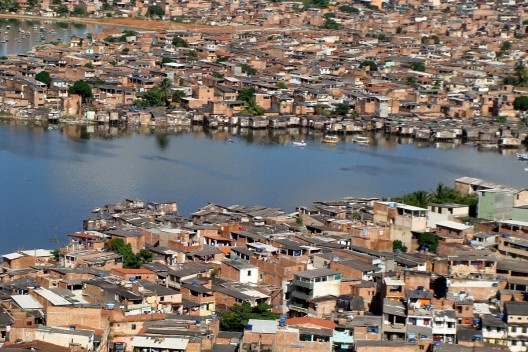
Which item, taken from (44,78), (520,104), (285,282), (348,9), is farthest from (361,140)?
(348,9)

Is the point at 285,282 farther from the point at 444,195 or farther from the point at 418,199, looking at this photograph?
the point at 444,195

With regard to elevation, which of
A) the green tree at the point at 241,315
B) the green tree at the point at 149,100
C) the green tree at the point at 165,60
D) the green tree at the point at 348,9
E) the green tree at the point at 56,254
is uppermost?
the green tree at the point at 241,315

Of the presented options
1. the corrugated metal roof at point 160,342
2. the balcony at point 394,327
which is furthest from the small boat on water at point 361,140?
the corrugated metal roof at point 160,342

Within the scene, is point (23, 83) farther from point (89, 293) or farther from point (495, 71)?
point (89, 293)

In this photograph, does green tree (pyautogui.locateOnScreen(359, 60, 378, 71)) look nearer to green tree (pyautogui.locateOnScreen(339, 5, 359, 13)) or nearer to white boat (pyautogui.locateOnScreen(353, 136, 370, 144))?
white boat (pyautogui.locateOnScreen(353, 136, 370, 144))

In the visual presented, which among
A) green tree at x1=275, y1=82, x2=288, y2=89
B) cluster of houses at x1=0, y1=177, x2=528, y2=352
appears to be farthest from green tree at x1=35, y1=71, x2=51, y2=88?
cluster of houses at x1=0, y1=177, x2=528, y2=352

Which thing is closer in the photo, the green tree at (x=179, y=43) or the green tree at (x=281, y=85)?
the green tree at (x=281, y=85)

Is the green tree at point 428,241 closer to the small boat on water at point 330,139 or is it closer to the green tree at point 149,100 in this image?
the small boat on water at point 330,139
